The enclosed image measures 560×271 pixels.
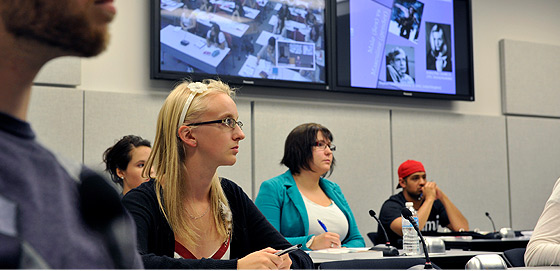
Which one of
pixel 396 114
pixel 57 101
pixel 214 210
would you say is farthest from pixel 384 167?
pixel 214 210

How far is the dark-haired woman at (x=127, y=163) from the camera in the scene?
3.22m

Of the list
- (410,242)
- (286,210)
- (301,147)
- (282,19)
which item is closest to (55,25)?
(410,242)

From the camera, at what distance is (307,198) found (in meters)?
3.57

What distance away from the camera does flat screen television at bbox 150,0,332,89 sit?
14.9 ft

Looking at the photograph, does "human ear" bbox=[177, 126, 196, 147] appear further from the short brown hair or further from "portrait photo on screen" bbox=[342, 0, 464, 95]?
"portrait photo on screen" bbox=[342, 0, 464, 95]

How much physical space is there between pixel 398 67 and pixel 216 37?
1.76 m

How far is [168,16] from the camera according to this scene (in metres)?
4.56

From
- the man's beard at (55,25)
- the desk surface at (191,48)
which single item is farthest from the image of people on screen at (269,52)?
the man's beard at (55,25)

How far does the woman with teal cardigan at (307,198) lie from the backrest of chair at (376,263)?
1016 millimetres

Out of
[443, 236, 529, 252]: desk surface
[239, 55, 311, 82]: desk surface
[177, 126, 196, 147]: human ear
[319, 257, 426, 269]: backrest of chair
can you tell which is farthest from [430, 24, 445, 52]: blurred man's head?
[177, 126, 196, 147]: human ear

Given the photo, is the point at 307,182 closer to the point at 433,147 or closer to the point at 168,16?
the point at 168,16

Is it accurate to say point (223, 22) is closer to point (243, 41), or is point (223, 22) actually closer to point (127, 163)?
point (243, 41)

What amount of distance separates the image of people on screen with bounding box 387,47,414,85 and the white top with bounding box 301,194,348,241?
7.29ft

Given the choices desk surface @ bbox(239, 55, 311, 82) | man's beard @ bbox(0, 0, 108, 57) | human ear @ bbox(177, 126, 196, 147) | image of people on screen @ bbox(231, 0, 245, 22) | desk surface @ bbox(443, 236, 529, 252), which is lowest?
desk surface @ bbox(443, 236, 529, 252)
